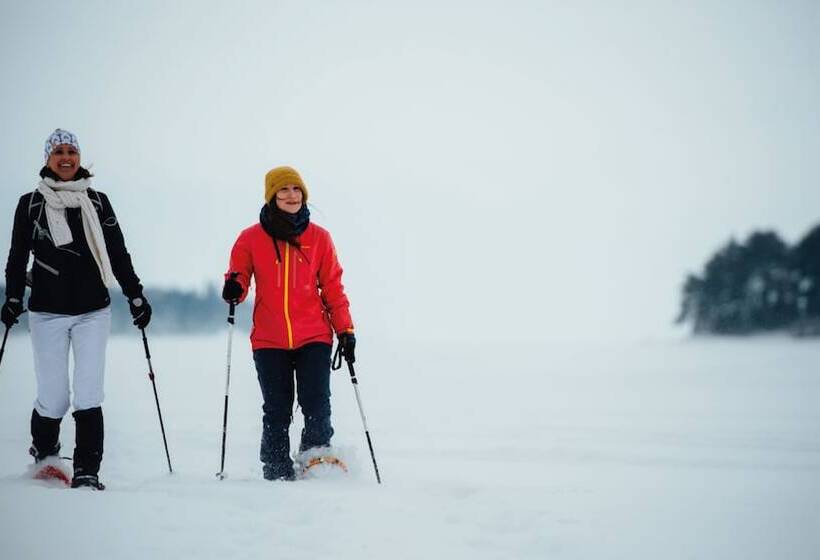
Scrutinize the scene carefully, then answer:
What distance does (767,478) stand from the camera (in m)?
5.66

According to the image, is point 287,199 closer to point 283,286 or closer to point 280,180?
point 280,180

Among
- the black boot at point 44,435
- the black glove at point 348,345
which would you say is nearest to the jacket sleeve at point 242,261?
the black glove at point 348,345

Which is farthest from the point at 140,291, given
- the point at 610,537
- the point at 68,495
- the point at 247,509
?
the point at 610,537

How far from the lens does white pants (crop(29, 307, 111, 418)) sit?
168 inches

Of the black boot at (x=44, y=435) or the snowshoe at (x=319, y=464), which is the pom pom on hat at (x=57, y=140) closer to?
the black boot at (x=44, y=435)

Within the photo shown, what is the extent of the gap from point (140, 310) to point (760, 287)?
102 feet

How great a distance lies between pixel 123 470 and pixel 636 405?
940 cm

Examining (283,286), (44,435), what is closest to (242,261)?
(283,286)

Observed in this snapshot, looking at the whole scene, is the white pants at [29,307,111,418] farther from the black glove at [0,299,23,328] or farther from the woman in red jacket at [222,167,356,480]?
the woman in red jacket at [222,167,356,480]

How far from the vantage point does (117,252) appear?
4574 mm

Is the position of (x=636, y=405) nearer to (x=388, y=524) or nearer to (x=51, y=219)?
(x=388, y=524)

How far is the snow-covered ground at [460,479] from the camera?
329 cm

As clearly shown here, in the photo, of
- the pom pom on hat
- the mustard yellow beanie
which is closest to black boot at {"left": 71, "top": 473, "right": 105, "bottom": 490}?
the pom pom on hat

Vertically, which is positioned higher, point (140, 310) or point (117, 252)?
point (117, 252)
